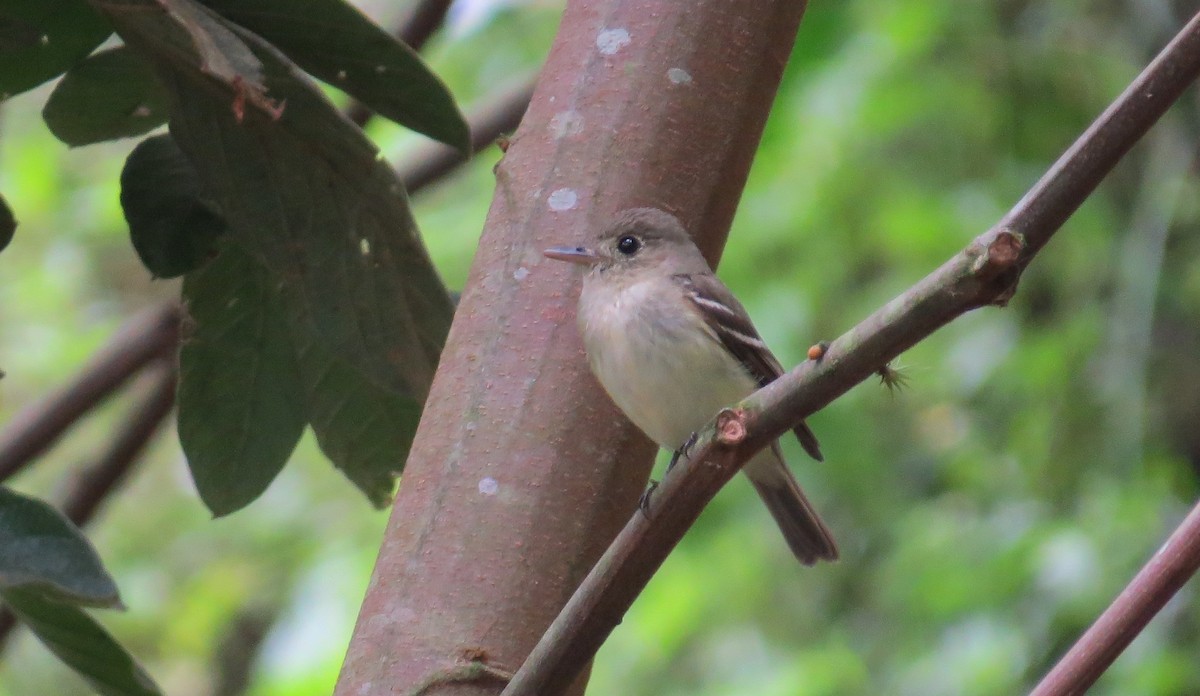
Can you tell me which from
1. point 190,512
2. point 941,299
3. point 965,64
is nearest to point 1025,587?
point 965,64

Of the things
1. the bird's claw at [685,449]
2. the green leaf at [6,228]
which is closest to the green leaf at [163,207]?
the green leaf at [6,228]

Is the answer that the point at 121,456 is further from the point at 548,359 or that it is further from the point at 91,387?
the point at 548,359

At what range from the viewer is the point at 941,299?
115cm

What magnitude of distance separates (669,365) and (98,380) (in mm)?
1366

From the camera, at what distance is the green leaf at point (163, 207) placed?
2.06 meters

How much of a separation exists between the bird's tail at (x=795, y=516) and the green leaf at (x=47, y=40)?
1841mm

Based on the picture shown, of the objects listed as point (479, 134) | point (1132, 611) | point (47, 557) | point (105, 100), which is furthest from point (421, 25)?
point (1132, 611)

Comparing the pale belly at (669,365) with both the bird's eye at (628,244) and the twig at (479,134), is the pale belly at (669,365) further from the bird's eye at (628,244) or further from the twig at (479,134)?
the twig at (479,134)

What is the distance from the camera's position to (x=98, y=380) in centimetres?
316

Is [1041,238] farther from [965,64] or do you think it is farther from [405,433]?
[965,64]

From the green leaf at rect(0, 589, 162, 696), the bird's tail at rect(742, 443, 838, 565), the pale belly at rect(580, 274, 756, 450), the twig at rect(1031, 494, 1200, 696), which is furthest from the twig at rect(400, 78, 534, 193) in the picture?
the twig at rect(1031, 494, 1200, 696)

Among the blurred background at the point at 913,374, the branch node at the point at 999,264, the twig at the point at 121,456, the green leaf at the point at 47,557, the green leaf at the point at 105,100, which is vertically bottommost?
the blurred background at the point at 913,374

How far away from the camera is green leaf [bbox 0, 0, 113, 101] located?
1.86m

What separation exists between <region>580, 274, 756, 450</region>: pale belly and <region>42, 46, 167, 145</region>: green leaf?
78 cm
